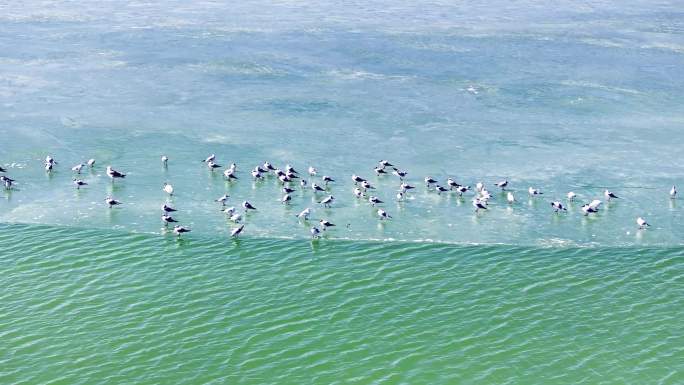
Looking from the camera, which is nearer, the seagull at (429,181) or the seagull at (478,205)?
the seagull at (478,205)

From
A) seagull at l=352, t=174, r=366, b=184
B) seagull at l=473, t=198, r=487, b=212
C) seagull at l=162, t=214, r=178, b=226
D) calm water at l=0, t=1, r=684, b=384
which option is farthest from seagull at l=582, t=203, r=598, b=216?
seagull at l=162, t=214, r=178, b=226

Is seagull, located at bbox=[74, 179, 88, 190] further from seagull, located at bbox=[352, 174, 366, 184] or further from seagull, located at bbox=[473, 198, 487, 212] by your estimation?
seagull, located at bbox=[473, 198, 487, 212]

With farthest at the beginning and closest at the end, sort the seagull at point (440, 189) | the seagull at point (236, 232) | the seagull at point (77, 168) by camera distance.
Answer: the seagull at point (77, 168), the seagull at point (440, 189), the seagull at point (236, 232)

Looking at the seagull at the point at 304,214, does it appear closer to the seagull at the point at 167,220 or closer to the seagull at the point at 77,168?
the seagull at the point at 167,220

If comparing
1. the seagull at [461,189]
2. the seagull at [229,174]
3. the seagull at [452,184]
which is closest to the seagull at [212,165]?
the seagull at [229,174]

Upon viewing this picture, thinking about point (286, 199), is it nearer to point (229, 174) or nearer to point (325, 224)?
point (325, 224)

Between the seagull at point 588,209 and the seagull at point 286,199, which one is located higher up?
the seagull at point 286,199
